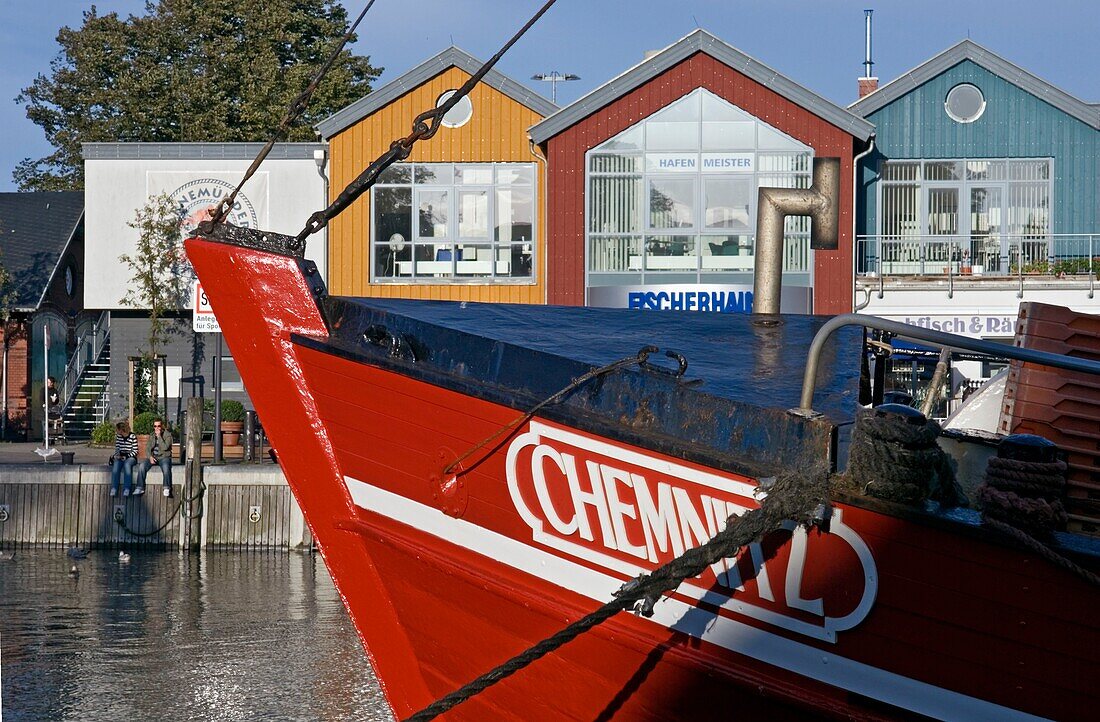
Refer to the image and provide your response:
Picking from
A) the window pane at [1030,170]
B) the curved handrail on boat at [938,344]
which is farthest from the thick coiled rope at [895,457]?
the window pane at [1030,170]

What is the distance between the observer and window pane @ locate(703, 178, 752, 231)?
27.8m

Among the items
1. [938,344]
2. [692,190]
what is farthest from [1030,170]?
[938,344]

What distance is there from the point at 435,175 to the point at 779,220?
2241cm

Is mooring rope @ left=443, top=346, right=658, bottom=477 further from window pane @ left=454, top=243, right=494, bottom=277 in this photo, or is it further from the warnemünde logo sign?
the warnemünde logo sign

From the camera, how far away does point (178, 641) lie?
13.9 meters

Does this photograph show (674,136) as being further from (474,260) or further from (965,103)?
(965,103)

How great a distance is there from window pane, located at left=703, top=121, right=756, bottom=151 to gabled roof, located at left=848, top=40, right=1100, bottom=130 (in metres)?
2.62

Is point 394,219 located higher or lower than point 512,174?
lower

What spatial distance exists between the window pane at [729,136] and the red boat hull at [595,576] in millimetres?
23174

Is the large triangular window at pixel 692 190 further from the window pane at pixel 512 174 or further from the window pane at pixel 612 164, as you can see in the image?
the window pane at pixel 512 174

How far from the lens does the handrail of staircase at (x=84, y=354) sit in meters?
34.0

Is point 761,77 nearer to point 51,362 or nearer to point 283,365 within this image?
point 51,362

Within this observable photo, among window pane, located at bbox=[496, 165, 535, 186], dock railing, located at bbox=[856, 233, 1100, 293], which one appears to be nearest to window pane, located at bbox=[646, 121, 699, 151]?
window pane, located at bbox=[496, 165, 535, 186]

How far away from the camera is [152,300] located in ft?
101
